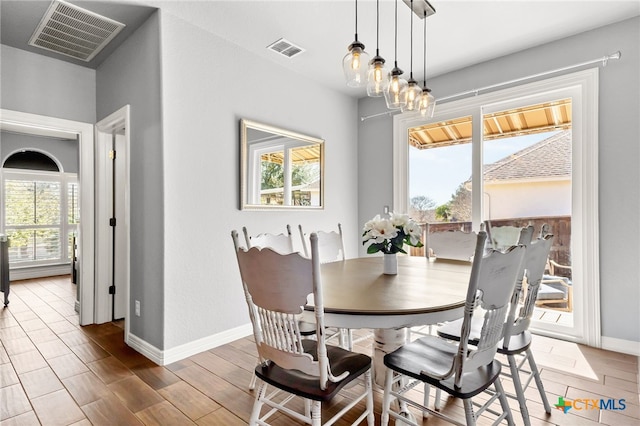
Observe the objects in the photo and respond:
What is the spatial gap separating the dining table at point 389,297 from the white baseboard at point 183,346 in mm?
1281

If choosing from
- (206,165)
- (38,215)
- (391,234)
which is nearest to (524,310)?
(391,234)

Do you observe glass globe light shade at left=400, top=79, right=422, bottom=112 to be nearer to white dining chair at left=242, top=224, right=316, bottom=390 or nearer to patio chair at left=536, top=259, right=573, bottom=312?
white dining chair at left=242, top=224, right=316, bottom=390

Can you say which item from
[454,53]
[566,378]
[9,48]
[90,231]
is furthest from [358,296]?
[9,48]

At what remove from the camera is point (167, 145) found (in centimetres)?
253

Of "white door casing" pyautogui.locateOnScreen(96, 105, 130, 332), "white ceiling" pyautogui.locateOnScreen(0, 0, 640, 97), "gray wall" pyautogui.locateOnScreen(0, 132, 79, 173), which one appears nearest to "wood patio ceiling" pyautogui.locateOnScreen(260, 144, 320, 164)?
"white ceiling" pyautogui.locateOnScreen(0, 0, 640, 97)

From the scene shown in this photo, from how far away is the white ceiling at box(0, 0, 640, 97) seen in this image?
2453 millimetres

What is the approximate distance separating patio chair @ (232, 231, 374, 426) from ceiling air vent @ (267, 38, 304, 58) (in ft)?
7.71

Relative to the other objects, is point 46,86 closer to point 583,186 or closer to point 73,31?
point 73,31

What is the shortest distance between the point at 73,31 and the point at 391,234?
3018 millimetres

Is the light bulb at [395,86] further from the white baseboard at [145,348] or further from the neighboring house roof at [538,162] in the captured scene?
the white baseboard at [145,348]

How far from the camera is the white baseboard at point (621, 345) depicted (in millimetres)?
2592

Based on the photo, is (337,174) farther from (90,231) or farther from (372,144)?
(90,231)

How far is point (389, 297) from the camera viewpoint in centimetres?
149

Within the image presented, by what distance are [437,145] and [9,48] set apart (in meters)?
4.28
